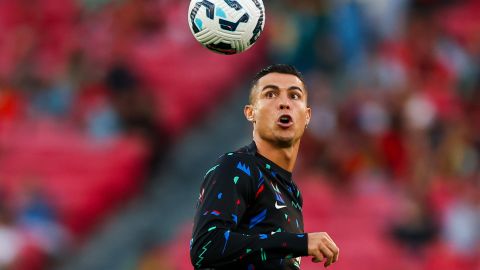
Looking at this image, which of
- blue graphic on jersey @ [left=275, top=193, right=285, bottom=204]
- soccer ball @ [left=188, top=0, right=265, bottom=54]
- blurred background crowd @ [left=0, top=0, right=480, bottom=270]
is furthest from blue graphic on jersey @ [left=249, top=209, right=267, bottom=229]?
blurred background crowd @ [left=0, top=0, right=480, bottom=270]

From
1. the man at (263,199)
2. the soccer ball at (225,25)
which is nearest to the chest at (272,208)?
the man at (263,199)

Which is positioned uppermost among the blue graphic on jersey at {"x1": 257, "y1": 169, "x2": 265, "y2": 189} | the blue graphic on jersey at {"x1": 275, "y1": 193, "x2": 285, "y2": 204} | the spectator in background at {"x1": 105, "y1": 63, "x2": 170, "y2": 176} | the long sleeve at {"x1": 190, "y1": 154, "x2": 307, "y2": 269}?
Answer: the spectator in background at {"x1": 105, "y1": 63, "x2": 170, "y2": 176}

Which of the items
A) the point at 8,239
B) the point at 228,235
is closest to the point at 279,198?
the point at 228,235

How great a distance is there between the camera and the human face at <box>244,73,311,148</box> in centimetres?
509

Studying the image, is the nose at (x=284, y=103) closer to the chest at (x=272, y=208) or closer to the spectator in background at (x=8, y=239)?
the chest at (x=272, y=208)

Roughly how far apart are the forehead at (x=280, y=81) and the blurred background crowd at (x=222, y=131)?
4181 mm

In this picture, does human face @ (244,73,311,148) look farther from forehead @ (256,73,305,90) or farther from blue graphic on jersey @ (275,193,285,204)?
blue graphic on jersey @ (275,193,285,204)

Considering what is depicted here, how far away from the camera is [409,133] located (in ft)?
34.7

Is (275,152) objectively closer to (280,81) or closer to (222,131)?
(280,81)

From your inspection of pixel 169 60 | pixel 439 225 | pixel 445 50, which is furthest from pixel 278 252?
pixel 169 60

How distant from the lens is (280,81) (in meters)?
5.21

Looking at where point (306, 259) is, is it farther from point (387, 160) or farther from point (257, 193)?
point (257, 193)

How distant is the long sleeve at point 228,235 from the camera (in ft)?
15.0

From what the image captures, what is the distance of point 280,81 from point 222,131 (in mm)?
7198
